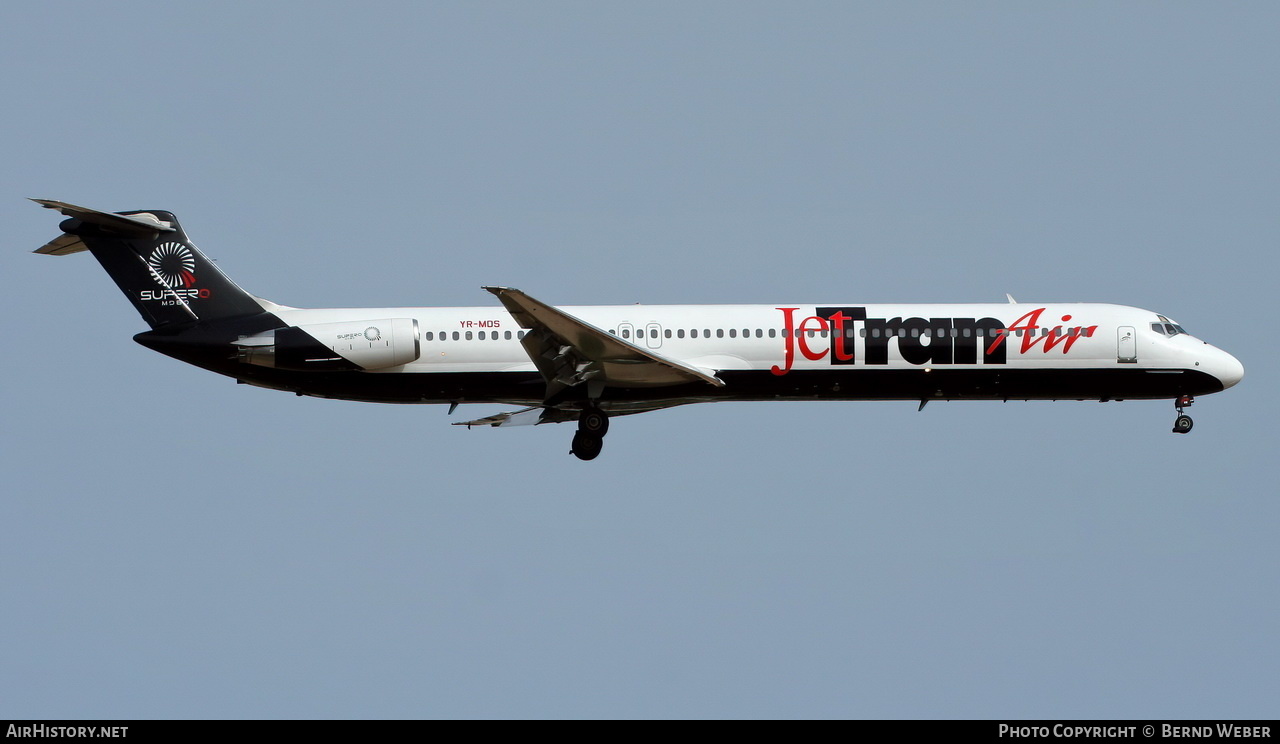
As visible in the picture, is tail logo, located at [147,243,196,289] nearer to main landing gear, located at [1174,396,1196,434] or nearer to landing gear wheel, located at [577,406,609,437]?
landing gear wheel, located at [577,406,609,437]

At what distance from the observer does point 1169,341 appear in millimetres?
32469

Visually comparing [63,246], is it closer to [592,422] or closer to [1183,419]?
[592,422]

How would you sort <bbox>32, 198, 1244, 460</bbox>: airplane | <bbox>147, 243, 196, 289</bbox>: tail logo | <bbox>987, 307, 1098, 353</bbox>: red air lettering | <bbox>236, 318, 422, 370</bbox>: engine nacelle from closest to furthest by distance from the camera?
<bbox>236, 318, 422, 370</bbox>: engine nacelle < <bbox>32, 198, 1244, 460</bbox>: airplane < <bbox>147, 243, 196, 289</bbox>: tail logo < <bbox>987, 307, 1098, 353</bbox>: red air lettering

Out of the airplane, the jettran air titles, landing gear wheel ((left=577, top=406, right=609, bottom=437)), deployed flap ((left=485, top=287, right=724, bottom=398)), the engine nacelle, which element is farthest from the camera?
landing gear wheel ((left=577, top=406, right=609, bottom=437))

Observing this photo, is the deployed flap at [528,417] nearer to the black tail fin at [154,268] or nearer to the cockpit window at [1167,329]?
the black tail fin at [154,268]

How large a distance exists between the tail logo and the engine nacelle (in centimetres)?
207

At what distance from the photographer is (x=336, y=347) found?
101ft

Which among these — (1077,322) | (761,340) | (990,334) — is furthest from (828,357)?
(1077,322)

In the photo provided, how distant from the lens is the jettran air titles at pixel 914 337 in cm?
3139

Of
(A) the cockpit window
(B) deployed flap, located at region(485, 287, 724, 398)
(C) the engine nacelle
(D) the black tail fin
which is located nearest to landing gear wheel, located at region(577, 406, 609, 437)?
(B) deployed flap, located at region(485, 287, 724, 398)

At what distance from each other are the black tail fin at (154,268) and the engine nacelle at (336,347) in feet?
4.34

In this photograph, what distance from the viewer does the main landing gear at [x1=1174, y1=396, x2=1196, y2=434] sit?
107 ft
